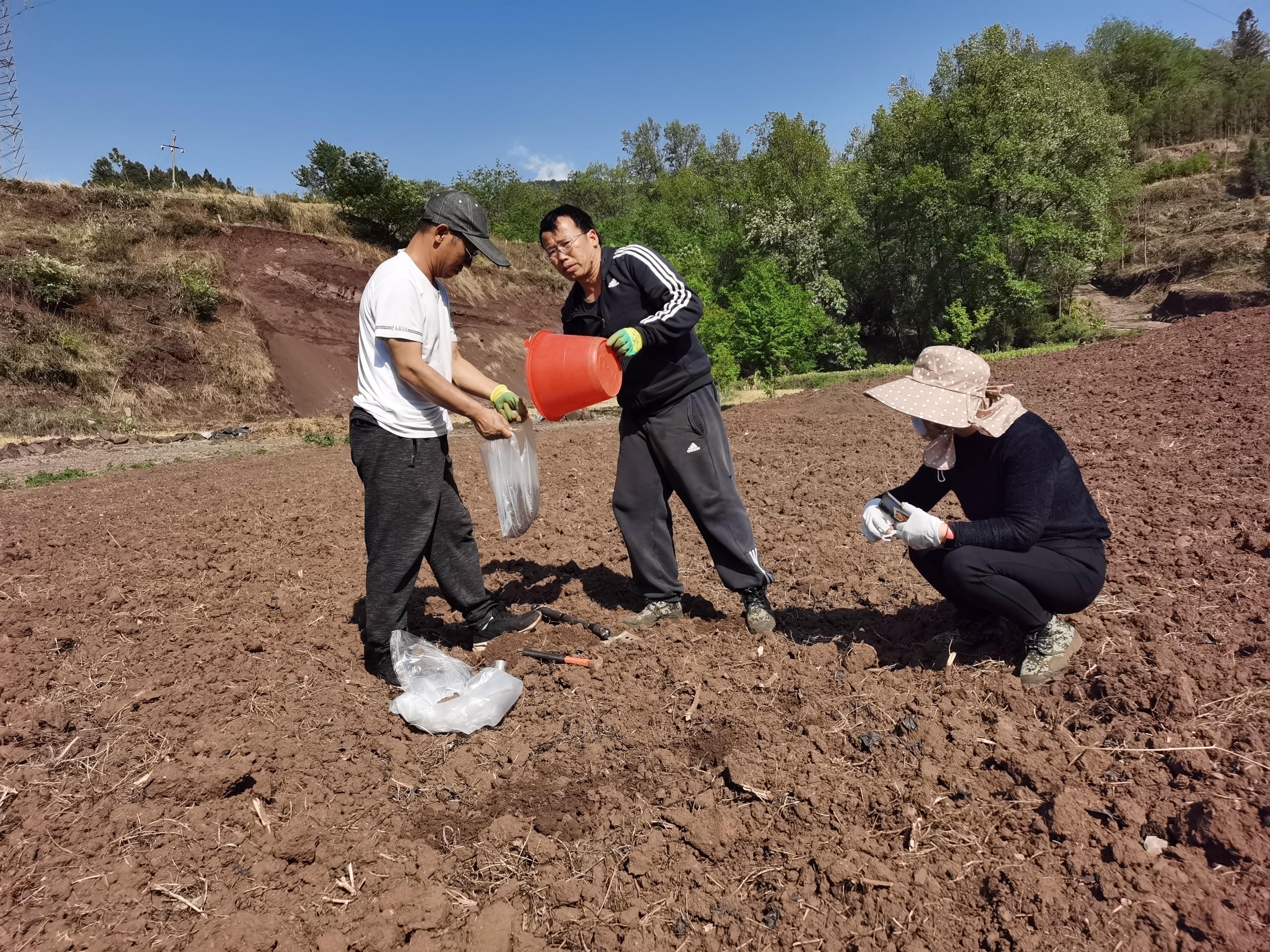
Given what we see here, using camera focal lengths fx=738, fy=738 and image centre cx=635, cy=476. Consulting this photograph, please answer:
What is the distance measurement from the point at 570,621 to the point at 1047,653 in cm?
209

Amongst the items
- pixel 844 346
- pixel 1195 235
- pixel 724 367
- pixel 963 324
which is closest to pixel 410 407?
pixel 724 367

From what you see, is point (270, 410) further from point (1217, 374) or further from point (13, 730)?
point (1217, 374)

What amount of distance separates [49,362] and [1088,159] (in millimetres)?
26929

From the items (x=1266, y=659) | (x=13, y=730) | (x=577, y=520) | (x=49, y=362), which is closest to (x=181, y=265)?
(x=49, y=362)

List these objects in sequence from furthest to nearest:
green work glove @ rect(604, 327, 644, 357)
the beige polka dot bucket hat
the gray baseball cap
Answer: green work glove @ rect(604, 327, 644, 357)
the gray baseball cap
the beige polka dot bucket hat

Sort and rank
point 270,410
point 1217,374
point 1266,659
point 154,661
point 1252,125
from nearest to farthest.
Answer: point 1266,659 < point 154,661 < point 1217,374 < point 270,410 < point 1252,125

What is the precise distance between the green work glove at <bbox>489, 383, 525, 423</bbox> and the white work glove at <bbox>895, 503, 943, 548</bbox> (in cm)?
161

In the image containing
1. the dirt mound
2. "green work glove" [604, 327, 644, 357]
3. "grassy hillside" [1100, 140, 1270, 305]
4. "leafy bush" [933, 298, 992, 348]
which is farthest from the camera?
"grassy hillside" [1100, 140, 1270, 305]

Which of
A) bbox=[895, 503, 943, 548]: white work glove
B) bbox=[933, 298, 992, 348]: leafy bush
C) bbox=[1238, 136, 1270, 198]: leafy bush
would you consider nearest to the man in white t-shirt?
bbox=[895, 503, 943, 548]: white work glove

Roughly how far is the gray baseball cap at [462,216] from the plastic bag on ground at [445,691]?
1.59 meters

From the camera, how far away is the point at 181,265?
17594 millimetres

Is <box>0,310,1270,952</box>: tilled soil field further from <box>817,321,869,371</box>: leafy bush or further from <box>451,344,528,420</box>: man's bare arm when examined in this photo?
<box>817,321,869,371</box>: leafy bush

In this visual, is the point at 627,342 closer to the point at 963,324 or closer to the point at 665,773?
the point at 665,773

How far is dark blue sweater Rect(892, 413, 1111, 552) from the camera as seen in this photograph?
255 centimetres
